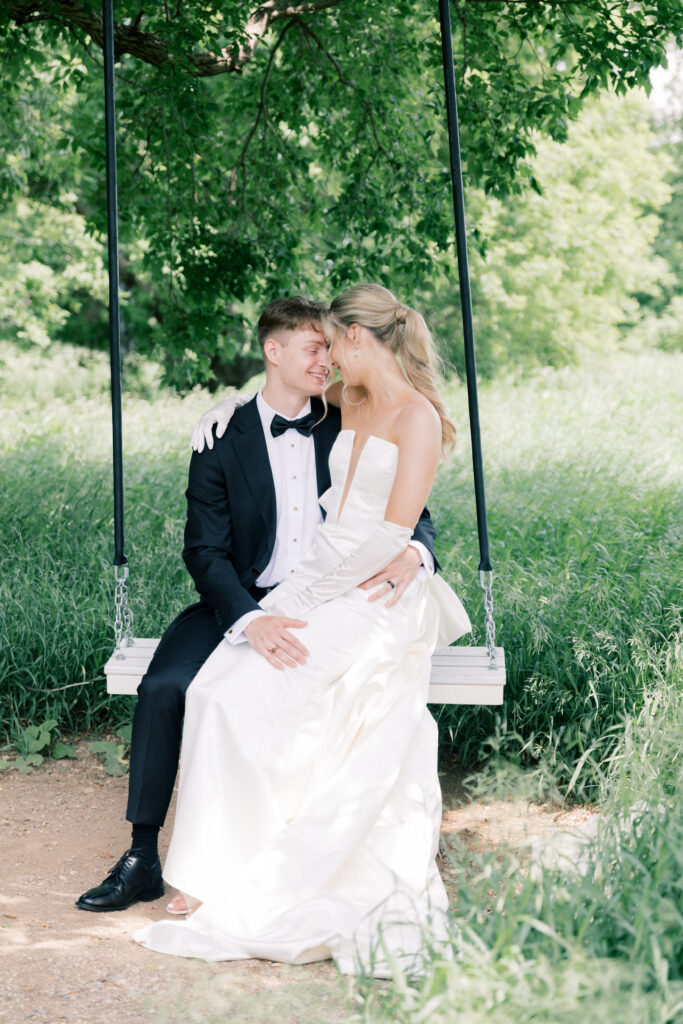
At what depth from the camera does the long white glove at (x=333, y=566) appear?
351 centimetres

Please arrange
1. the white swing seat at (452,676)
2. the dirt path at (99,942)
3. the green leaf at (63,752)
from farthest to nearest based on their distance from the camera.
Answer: the green leaf at (63,752)
the white swing seat at (452,676)
the dirt path at (99,942)

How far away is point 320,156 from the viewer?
746 cm

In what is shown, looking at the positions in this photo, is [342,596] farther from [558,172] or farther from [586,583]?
[558,172]

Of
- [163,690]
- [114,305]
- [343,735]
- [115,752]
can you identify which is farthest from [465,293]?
[115,752]

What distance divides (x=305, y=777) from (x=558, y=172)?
18.1 metres

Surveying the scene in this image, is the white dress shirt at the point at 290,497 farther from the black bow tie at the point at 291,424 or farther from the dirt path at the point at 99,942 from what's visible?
the dirt path at the point at 99,942

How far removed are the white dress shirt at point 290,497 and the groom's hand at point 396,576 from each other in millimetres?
400

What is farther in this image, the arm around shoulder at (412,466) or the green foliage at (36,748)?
the green foliage at (36,748)

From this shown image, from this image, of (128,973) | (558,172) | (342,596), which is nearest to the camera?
(128,973)

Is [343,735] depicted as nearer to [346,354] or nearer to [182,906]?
[182,906]

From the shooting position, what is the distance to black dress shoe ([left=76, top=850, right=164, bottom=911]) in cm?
333

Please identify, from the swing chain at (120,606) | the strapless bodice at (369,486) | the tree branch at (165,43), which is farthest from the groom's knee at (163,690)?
the tree branch at (165,43)

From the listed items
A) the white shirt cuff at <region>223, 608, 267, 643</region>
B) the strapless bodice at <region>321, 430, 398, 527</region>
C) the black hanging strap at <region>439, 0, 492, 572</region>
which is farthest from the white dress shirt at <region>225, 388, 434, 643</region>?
the black hanging strap at <region>439, 0, 492, 572</region>

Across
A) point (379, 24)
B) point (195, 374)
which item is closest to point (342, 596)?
point (195, 374)
